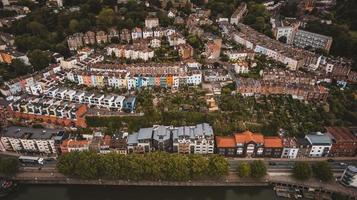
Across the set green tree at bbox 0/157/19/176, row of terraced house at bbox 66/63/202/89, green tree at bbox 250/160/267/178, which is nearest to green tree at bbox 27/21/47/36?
row of terraced house at bbox 66/63/202/89

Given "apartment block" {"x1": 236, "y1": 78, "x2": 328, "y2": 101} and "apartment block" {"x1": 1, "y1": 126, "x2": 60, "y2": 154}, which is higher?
"apartment block" {"x1": 236, "y1": 78, "x2": 328, "y2": 101}

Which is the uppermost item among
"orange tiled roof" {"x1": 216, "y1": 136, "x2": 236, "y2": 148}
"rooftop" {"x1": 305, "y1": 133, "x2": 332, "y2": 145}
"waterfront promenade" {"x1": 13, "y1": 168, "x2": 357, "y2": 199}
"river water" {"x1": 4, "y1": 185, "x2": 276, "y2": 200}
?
"rooftop" {"x1": 305, "y1": 133, "x2": 332, "y2": 145}

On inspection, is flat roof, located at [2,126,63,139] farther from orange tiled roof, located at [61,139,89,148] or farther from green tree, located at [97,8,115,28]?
green tree, located at [97,8,115,28]

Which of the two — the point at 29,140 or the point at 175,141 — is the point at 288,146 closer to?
the point at 175,141

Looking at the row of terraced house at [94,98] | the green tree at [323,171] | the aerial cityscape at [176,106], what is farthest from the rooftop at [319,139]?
the row of terraced house at [94,98]

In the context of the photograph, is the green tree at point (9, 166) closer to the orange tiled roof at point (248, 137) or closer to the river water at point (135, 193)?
the river water at point (135, 193)

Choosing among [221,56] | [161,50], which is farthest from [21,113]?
[221,56]
